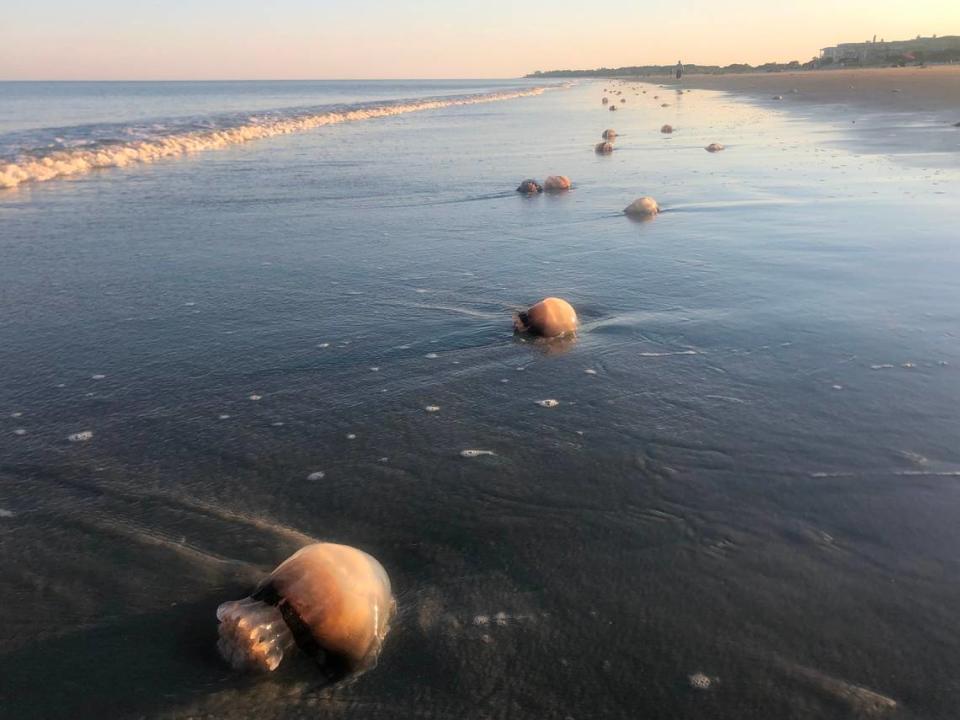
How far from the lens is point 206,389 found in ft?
17.6

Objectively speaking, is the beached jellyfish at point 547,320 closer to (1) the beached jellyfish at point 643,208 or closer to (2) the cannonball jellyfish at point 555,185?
(1) the beached jellyfish at point 643,208

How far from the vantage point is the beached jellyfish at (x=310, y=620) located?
280cm

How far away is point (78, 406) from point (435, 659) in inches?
139

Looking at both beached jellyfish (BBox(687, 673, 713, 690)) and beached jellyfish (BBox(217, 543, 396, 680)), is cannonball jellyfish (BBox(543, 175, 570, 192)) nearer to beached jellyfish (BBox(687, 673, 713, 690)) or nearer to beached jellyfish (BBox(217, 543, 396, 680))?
beached jellyfish (BBox(217, 543, 396, 680))

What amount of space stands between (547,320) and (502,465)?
7.46ft

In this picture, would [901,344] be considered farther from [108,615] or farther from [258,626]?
[108,615]

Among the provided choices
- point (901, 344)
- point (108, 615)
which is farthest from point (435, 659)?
point (901, 344)

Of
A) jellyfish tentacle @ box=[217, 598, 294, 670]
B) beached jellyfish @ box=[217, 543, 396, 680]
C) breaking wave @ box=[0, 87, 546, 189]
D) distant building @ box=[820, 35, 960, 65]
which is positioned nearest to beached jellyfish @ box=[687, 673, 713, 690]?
beached jellyfish @ box=[217, 543, 396, 680]

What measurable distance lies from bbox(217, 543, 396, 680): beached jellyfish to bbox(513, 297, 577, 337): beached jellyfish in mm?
3615

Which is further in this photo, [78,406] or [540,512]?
[78,406]

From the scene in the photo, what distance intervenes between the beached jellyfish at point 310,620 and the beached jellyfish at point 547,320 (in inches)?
142

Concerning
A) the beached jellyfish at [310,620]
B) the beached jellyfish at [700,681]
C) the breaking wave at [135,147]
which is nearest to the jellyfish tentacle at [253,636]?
the beached jellyfish at [310,620]

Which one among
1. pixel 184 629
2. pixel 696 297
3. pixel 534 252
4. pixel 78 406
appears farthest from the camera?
pixel 534 252

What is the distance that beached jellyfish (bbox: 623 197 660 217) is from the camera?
11.6 metres
